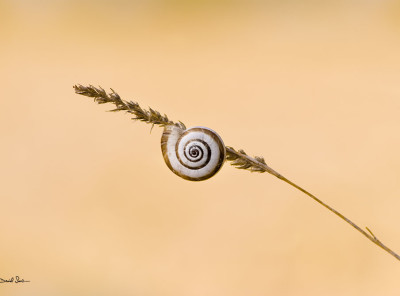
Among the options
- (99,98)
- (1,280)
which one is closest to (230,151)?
(99,98)

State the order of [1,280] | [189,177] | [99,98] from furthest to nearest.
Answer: [1,280], [189,177], [99,98]

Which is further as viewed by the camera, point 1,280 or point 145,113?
point 1,280

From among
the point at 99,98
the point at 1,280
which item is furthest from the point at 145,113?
the point at 1,280

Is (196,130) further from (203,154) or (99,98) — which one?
(99,98)

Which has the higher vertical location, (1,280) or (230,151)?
(230,151)

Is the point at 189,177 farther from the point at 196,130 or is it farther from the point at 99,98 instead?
the point at 99,98

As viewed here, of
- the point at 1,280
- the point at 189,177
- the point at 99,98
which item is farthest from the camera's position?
the point at 1,280
